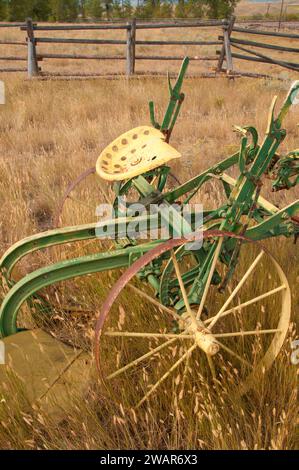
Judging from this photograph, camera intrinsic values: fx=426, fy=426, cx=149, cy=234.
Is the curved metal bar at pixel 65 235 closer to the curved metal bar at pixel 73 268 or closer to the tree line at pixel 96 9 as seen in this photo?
the curved metal bar at pixel 73 268

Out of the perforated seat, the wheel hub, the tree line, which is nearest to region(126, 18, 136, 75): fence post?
the perforated seat

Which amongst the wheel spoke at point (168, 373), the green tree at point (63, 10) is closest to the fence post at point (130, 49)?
the wheel spoke at point (168, 373)

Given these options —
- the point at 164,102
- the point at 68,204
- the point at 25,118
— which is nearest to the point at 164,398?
the point at 68,204

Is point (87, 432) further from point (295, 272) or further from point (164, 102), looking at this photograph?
point (164, 102)

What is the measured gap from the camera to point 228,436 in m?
1.63

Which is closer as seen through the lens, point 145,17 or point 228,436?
point 228,436

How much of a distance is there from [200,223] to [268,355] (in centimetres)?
65

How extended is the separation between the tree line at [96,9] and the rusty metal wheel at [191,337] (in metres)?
40.3

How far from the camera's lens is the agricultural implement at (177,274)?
1.71 metres

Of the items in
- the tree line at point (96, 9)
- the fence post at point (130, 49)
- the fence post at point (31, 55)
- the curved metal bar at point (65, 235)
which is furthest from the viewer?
the tree line at point (96, 9)

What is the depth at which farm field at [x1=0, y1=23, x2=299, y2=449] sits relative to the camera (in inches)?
66.0

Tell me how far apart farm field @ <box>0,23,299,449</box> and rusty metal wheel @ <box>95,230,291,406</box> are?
0.06 m

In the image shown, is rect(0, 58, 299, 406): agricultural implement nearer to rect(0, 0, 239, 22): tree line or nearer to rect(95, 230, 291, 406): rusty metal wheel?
rect(95, 230, 291, 406): rusty metal wheel
